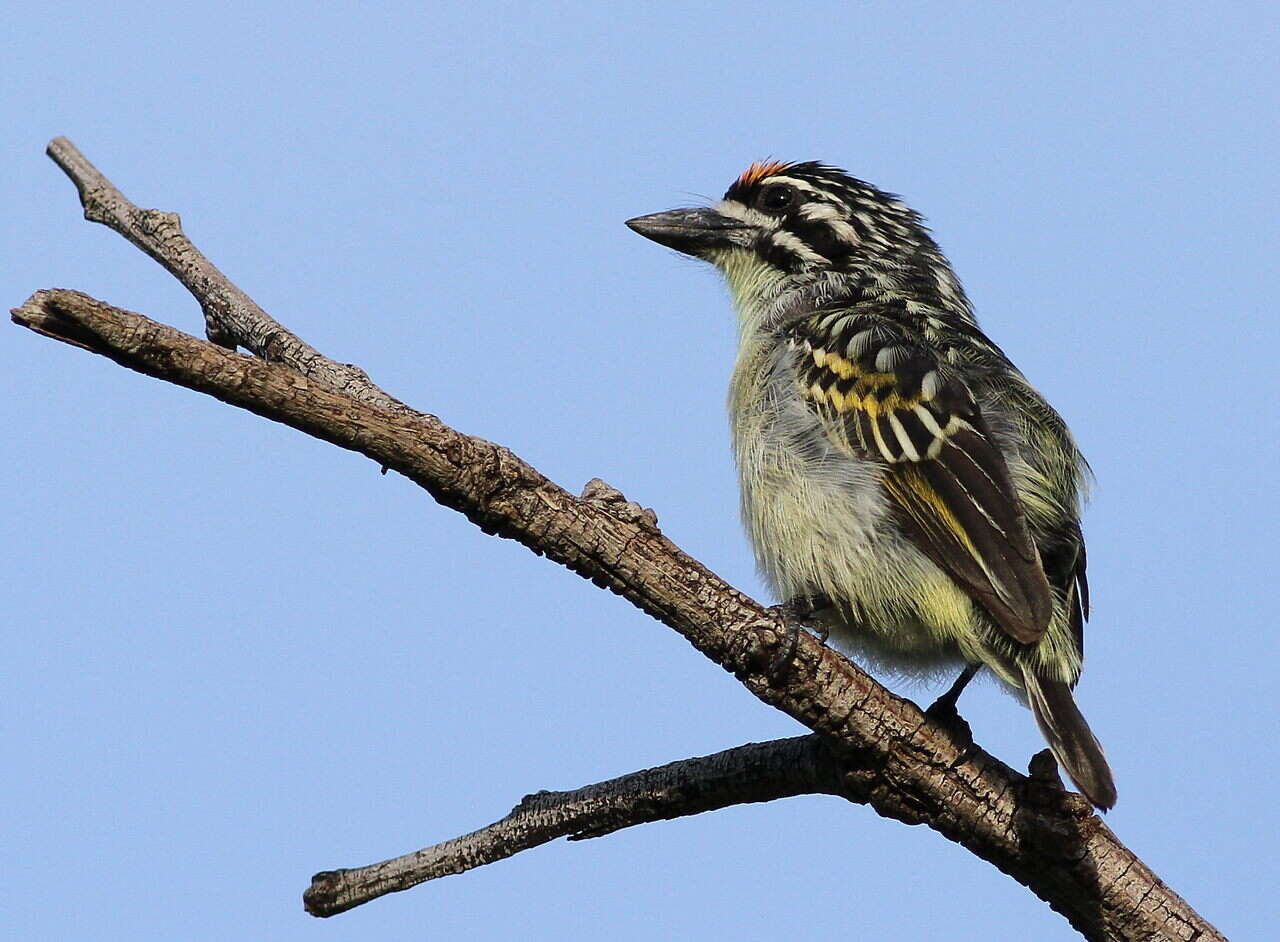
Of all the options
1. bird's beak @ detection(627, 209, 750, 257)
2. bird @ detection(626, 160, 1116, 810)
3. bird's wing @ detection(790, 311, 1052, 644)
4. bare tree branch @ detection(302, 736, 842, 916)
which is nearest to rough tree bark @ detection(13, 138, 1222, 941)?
bare tree branch @ detection(302, 736, 842, 916)

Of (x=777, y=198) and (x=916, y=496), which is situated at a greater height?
(x=777, y=198)

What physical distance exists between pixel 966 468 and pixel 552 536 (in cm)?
173

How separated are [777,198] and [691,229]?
1.49 ft

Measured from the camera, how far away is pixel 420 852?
4.43m

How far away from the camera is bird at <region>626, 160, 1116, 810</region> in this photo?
15.0 feet

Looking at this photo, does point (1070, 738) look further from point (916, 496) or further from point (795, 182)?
point (795, 182)

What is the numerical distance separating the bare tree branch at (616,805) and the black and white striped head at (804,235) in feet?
8.78

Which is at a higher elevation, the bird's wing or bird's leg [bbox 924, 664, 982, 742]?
the bird's wing

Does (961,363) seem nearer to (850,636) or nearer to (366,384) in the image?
(850,636)

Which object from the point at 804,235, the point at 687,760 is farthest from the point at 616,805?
the point at 804,235

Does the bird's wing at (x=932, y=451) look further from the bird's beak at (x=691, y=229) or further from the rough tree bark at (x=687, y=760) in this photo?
the bird's beak at (x=691, y=229)

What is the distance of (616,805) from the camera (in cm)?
446

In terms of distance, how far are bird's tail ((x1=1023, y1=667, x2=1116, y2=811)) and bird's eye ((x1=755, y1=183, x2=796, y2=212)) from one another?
306cm

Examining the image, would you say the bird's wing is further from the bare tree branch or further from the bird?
the bare tree branch
